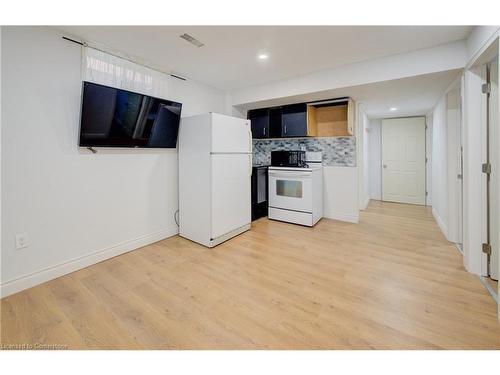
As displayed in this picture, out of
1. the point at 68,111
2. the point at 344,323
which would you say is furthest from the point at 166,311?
the point at 68,111

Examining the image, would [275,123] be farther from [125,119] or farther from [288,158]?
[125,119]

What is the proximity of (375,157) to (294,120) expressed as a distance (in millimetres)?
3208

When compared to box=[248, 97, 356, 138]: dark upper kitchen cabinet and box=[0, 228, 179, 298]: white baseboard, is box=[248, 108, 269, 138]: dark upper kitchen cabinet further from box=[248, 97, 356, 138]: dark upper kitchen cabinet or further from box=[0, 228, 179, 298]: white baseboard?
box=[0, 228, 179, 298]: white baseboard

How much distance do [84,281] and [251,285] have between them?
1.65 metres

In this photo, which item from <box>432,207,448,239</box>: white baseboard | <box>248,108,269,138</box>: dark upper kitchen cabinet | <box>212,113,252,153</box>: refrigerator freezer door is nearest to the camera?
<box>212,113,252,153</box>: refrigerator freezer door

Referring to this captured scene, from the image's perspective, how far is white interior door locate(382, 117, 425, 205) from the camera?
222 inches

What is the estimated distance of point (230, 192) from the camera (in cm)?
337

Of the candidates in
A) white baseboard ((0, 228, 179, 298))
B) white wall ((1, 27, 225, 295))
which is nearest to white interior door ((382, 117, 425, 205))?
white baseboard ((0, 228, 179, 298))

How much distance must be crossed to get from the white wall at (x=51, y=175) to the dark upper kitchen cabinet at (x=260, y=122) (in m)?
2.47

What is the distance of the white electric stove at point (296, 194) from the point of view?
3.94 meters

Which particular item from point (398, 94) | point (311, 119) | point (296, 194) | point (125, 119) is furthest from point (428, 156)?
point (125, 119)

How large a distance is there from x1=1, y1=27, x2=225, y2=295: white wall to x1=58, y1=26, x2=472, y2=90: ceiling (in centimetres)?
45

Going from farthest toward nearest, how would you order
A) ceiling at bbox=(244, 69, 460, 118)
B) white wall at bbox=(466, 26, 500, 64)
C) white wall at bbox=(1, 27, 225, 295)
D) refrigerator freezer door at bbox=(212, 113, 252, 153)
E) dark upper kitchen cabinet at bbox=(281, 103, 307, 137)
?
dark upper kitchen cabinet at bbox=(281, 103, 307, 137) < refrigerator freezer door at bbox=(212, 113, 252, 153) < ceiling at bbox=(244, 69, 460, 118) < white wall at bbox=(1, 27, 225, 295) < white wall at bbox=(466, 26, 500, 64)

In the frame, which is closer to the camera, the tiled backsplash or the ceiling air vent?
the ceiling air vent
